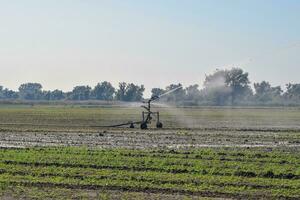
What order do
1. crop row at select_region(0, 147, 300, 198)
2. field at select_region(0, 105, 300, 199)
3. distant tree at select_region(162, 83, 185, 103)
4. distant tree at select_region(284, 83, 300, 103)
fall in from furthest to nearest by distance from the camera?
distant tree at select_region(284, 83, 300, 103) < distant tree at select_region(162, 83, 185, 103) < crop row at select_region(0, 147, 300, 198) < field at select_region(0, 105, 300, 199)

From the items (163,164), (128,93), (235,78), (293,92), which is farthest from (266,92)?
(163,164)

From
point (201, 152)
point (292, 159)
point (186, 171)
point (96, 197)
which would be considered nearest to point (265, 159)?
point (292, 159)

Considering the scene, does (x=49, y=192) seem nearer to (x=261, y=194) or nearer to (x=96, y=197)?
(x=96, y=197)

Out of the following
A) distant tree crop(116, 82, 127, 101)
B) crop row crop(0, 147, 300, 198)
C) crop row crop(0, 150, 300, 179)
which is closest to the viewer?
crop row crop(0, 147, 300, 198)

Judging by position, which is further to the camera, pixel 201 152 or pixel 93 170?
pixel 201 152

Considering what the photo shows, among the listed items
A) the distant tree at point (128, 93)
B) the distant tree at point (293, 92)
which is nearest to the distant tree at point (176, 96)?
the distant tree at point (128, 93)

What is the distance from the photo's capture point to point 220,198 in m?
13.0

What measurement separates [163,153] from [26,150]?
17.8ft

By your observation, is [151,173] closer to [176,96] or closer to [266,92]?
[176,96]

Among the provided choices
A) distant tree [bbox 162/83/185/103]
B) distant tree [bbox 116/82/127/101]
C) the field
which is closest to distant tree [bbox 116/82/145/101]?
distant tree [bbox 116/82/127/101]

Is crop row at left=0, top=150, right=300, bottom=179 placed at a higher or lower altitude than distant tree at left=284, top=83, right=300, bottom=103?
lower

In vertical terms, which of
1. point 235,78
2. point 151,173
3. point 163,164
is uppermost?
point 235,78

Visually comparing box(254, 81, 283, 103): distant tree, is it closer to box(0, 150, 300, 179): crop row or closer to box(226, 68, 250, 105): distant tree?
box(226, 68, 250, 105): distant tree

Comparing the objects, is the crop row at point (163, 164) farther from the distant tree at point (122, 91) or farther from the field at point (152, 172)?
the distant tree at point (122, 91)
